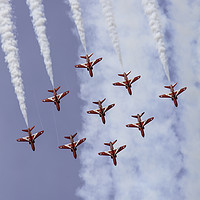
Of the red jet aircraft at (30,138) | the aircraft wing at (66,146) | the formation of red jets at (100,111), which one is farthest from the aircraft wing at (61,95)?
the aircraft wing at (66,146)

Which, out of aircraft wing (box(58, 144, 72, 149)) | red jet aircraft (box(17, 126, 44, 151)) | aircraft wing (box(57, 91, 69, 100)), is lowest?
aircraft wing (box(58, 144, 72, 149))

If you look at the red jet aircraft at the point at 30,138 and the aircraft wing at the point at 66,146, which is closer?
the red jet aircraft at the point at 30,138

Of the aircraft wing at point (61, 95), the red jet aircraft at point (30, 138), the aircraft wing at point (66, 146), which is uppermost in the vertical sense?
the aircraft wing at point (61, 95)

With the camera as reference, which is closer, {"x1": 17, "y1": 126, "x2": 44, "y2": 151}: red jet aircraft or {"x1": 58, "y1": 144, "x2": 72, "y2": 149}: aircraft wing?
{"x1": 17, "y1": 126, "x2": 44, "y2": 151}: red jet aircraft

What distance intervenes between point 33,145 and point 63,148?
565 cm

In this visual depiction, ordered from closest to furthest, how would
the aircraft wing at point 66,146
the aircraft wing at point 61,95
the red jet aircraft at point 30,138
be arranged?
1. the red jet aircraft at point 30,138
2. the aircraft wing at point 61,95
3. the aircraft wing at point 66,146

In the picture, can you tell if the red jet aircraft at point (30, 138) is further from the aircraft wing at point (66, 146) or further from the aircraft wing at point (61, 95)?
the aircraft wing at point (61, 95)

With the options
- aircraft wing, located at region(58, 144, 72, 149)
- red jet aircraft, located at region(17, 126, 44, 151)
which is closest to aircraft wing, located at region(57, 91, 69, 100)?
red jet aircraft, located at region(17, 126, 44, 151)

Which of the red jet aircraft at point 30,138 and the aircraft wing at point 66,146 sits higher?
the red jet aircraft at point 30,138

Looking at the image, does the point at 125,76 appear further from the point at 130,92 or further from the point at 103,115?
the point at 103,115

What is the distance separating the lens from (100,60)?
82875 millimetres

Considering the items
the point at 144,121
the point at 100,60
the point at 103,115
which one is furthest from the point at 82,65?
the point at 144,121

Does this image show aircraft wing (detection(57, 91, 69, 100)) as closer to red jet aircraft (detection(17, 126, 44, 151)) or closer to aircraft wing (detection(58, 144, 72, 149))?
red jet aircraft (detection(17, 126, 44, 151))

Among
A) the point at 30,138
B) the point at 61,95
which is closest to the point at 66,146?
the point at 30,138
